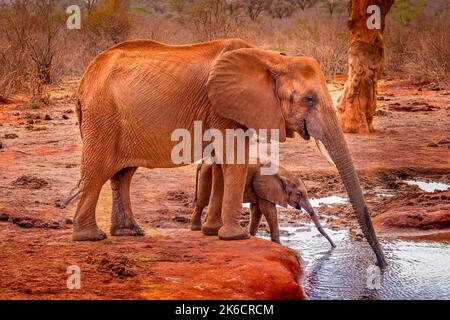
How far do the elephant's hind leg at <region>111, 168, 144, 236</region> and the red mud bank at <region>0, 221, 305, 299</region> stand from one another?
17 centimetres

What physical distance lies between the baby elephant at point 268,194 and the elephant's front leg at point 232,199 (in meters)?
0.76

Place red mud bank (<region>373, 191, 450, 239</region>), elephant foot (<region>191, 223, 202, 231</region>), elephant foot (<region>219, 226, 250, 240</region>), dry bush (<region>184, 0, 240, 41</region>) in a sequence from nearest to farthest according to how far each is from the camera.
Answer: elephant foot (<region>219, 226, 250, 240</region>) < elephant foot (<region>191, 223, 202, 231</region>) < red mud bank (<region>373, 191, 450, 239</region>) < dry bush (<region>184, 0, 240, 41</region>)

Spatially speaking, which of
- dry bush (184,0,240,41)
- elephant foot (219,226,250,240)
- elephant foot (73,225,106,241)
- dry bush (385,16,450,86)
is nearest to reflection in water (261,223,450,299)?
elephant foot (219,226,250,240)

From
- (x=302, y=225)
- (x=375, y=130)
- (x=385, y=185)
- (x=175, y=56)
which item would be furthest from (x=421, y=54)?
(x=175, y=56)

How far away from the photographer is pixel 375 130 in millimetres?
14109

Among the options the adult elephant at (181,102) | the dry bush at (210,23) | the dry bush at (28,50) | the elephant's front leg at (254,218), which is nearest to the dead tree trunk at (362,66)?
the elephant's front leg at (254,218)

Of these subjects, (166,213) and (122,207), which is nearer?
(122,207)

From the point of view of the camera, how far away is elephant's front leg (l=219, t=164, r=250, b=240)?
6287 millimetres

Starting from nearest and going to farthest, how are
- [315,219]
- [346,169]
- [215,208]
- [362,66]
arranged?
[346,169], [215,208], [315,219], [362,66]

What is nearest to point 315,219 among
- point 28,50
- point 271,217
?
point 271,217

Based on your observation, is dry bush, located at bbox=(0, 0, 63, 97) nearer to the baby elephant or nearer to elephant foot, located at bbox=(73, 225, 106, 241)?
the baby elephant

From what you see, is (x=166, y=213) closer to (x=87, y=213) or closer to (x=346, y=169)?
(x=87, y=213)

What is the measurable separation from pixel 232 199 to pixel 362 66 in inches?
307

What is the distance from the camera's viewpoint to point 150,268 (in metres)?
5.57
